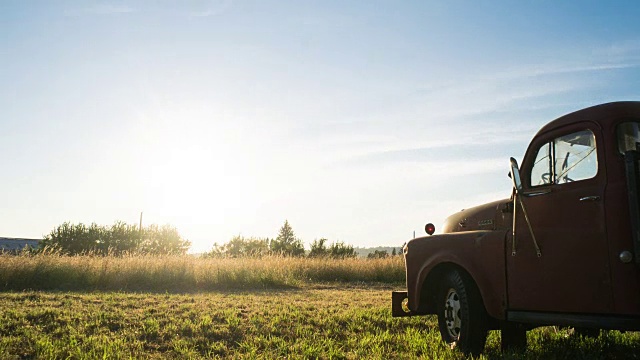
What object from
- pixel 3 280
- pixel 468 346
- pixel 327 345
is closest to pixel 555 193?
pixel 468 346

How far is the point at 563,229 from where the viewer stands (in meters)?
5.00

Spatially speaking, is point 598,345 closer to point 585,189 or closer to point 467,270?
point 467,270

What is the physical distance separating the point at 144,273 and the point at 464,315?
50.2 feet

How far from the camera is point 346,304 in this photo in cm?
1228

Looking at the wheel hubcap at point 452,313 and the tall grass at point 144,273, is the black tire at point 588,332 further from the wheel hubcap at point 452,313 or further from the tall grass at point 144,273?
the tall grass at point 144,273

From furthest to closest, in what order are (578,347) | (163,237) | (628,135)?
(163,237) → (578,347) → (628,135)

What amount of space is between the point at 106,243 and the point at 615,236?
57811 mm

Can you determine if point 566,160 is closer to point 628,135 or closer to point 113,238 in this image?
point 628,135

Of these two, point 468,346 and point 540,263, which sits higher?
point 540,263

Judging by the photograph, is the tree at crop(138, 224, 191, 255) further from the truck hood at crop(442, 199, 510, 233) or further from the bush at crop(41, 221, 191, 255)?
the truck hood at crop(442, 199, 510, 233)

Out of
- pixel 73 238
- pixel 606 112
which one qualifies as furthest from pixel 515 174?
pixel 73 238

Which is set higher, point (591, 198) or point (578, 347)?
point (591, 198)

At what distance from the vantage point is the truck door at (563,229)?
15.5 ft

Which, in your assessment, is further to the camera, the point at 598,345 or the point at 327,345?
the point at 327,345
